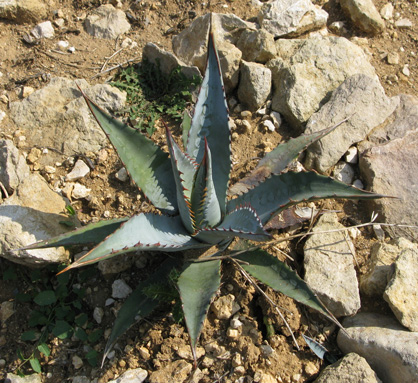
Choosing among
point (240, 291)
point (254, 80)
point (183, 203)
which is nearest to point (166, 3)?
point (254, 80)

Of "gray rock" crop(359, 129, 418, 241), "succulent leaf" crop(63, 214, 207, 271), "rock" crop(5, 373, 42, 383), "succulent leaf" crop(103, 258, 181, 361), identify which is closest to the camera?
"succulent leaf" crop(63, 214, 207, 271)

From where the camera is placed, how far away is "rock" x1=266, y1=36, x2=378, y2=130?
3104mm

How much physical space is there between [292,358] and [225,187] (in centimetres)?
101

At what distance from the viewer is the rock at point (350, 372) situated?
81.7 inches

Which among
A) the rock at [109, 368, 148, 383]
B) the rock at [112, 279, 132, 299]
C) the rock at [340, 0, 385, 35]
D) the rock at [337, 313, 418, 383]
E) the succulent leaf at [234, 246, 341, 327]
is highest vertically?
the rock at [340, 0, 385, 35]


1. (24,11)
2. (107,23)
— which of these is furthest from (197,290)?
(24,11)

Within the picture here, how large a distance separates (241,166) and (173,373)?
4.74ft

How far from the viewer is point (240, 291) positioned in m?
2.47

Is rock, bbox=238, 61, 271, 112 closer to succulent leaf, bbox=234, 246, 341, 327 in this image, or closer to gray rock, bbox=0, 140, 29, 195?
succulent leaf, bbox=234, 246, 341, 327

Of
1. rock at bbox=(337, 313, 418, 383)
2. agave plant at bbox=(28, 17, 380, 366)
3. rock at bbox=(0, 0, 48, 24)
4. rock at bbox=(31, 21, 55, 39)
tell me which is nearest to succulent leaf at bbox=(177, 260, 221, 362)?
agave plant at bbox=(28, 17, 380, 366)

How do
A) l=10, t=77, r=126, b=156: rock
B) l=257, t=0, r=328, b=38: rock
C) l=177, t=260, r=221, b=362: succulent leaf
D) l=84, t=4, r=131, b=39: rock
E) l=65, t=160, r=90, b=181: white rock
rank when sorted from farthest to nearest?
l=84, t=4, r=131, b=39: rock < l=257, t=0, r=328, b=38: rock < l=10, t=77, r=126, b=156: rock < l=65, t=160, r=90, b=181: white rock < l=177, t=260, r=221, b=362: succulent leaf

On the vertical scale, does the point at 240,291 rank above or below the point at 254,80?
below

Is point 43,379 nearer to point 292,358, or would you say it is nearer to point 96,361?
point 96,361

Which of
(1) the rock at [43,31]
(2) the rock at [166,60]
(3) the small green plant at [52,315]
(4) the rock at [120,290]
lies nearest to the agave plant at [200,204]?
(4) the rock at [120,290]
